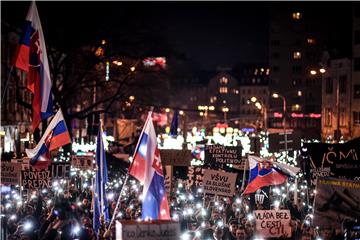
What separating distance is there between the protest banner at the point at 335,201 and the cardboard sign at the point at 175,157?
9.96 m

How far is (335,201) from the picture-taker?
40.2ft

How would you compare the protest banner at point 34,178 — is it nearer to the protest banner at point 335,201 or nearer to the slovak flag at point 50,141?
the slovak flag at point 50,141

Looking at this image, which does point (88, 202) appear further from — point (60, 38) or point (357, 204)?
point (60, 38)

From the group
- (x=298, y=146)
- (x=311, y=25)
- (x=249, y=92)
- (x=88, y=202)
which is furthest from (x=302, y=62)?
(x=88, y=202)

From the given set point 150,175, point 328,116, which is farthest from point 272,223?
point 328,116

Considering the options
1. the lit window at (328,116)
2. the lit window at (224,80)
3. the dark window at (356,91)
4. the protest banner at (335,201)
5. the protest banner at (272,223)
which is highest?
the lit window at (224,80)

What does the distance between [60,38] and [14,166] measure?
73.9 ft

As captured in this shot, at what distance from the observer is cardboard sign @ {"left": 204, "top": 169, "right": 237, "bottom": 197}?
18.3 m

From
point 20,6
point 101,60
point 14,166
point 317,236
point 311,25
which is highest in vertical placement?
point 311,25

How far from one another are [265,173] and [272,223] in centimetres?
317

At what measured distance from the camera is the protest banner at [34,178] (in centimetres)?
1902

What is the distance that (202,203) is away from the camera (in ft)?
68.4

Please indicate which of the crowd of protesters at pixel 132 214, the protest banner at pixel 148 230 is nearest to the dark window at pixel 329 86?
the crowd of protesters at pixel 132 214

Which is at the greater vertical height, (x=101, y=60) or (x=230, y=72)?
(x=230, y=72)
